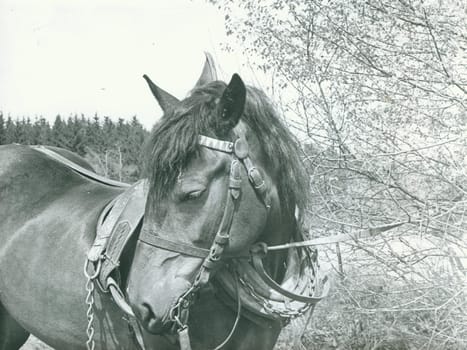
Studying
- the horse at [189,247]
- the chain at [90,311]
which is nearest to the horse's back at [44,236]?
the horse at [189,247]

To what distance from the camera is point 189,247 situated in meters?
2.20

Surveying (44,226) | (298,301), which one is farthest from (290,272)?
(44,226)

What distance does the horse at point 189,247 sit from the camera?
221 centimetres

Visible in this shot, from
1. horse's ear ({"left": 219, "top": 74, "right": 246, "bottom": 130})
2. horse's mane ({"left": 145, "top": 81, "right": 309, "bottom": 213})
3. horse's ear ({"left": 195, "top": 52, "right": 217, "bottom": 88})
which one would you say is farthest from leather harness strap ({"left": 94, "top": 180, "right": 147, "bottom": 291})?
horse's ear ({"left": 195, "top": 52, "right": 217, "bottom": 88})

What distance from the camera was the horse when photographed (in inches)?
86.9

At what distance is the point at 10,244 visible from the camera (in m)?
3.37

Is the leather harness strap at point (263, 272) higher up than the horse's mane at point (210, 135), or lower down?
lower down

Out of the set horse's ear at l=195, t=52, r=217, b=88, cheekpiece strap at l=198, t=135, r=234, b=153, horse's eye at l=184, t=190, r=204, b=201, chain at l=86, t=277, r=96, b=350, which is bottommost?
chain at l=86, t=277, r=96, b=350

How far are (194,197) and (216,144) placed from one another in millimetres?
265

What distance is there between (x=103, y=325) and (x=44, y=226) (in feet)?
2.82

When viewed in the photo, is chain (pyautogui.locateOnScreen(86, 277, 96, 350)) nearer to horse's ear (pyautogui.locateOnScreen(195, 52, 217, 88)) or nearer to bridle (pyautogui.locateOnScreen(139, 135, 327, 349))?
bridle (pyautogui.locateOnScreen(139, 135, 327, 349))

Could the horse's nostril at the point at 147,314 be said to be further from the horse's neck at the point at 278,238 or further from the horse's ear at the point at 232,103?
the horse's ear at the point at 232,103

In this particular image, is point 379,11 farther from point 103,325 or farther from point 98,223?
point 103,325

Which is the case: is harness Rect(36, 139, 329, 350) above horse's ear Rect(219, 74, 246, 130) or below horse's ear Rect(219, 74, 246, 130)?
below
